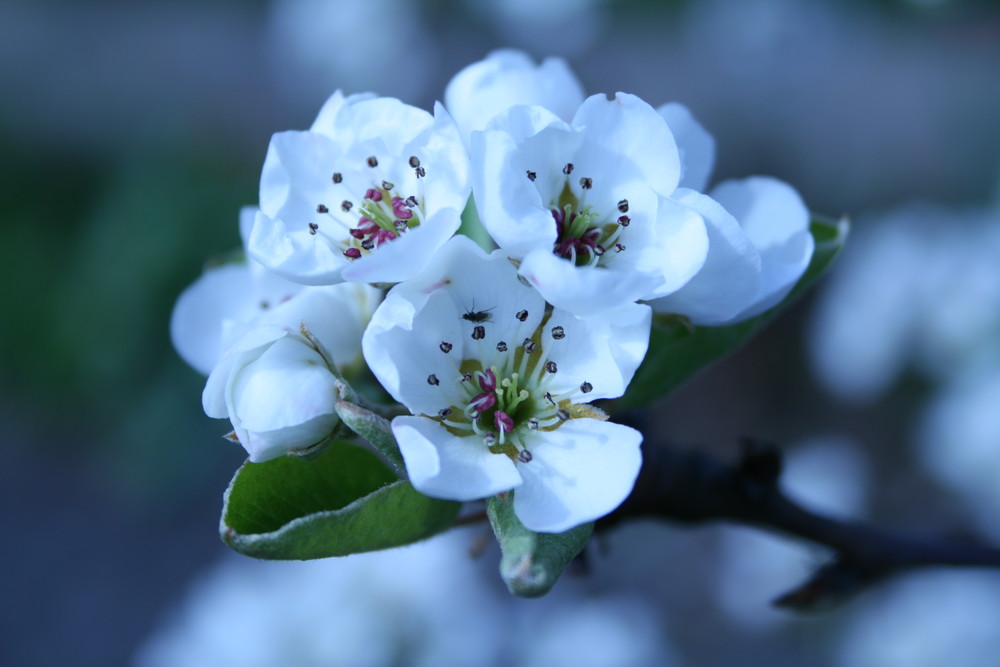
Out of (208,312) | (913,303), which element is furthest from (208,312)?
(913,303)

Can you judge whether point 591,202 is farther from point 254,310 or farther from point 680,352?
point 254,310

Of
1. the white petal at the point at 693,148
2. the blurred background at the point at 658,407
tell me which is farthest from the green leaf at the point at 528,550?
the blurred background at the point at 658,407

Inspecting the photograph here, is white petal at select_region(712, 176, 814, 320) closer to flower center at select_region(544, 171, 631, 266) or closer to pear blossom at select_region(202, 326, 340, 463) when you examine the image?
flower center at select_region(544, 171, 631, 266)

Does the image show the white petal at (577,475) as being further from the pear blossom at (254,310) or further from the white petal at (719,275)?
the pear blossom at (254,310)

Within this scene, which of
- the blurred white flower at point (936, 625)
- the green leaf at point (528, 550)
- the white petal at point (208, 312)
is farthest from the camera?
the blurred white flower at point (936, 625)

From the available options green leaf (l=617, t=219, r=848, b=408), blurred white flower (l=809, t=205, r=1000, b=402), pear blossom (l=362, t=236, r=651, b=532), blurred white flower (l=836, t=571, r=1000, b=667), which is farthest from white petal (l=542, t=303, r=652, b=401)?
blurred white flower (l=809, t=205, r=1000, b=402)

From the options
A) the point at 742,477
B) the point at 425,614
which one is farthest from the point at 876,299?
the point at 742,477

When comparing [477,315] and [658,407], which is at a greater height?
[477,315]
